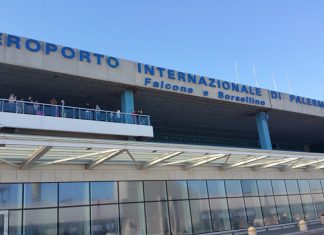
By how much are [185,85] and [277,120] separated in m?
13.5

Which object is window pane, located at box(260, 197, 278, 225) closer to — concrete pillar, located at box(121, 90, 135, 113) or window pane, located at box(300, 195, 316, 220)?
window pane, located at box(300, 195, 316, 220)

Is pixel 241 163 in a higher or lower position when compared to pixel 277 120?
lower

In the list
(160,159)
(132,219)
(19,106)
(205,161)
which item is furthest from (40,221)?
(205,161)

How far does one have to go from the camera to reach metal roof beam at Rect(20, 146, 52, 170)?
13.8 metres

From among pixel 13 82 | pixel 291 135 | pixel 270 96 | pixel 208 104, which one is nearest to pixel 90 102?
pixel 13 82

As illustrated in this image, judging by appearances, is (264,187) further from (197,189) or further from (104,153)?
(104,153)

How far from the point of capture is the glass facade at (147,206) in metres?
16.0

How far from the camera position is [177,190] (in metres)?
21.3

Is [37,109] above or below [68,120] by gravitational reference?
above

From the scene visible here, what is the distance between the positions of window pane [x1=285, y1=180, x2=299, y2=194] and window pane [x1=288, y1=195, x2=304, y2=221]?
0.42 meters

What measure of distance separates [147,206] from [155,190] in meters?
1.10

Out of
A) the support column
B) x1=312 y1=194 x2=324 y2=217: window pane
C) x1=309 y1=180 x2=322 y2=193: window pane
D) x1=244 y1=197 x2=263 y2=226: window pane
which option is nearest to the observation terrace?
x1=244 y1=197 x2=263 y2=226: window pane

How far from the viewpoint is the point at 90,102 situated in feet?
82.5

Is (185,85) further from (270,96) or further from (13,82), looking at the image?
(13,82)
